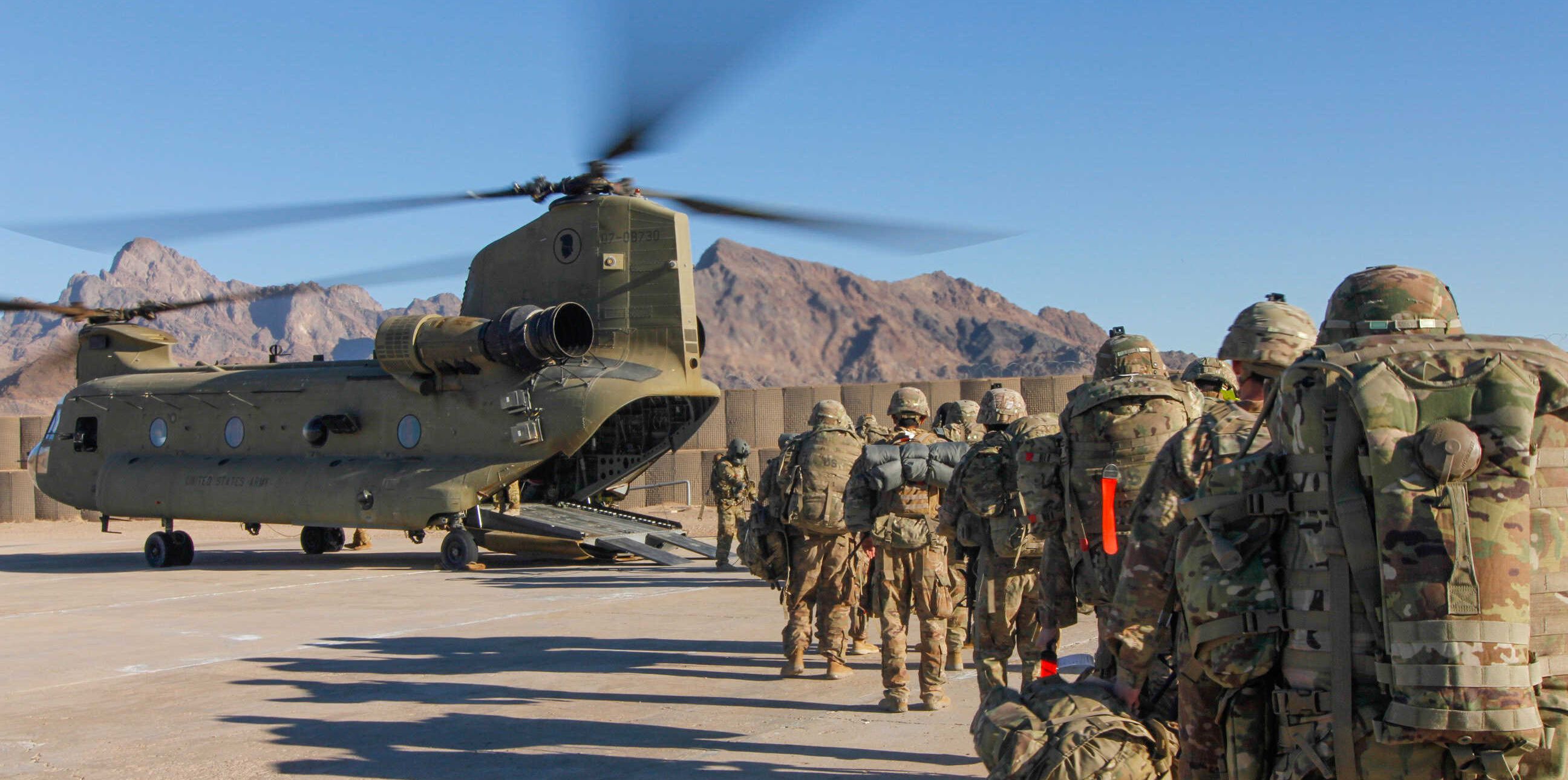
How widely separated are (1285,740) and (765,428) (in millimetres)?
18187

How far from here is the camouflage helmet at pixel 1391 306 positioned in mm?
2912

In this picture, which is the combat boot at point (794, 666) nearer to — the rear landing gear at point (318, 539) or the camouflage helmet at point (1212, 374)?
the camouflage helmet at point (1212, 374)

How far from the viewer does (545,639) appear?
9.46 meters

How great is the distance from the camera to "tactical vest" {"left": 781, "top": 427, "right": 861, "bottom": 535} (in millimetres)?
7551

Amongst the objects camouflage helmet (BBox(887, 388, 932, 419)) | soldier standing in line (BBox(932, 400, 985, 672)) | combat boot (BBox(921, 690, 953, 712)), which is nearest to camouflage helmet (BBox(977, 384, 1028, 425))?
soldier standing in line (BBox(932, 400, 985, 672))

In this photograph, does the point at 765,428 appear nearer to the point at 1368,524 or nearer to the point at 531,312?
the point at 531,312

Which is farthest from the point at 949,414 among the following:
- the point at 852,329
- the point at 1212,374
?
the point at 852,329

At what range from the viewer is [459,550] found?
46.9ft

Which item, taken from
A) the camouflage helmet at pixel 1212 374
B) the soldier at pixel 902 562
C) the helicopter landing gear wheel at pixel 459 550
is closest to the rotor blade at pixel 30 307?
the helicopter landing gear wheel at pixel 459 550

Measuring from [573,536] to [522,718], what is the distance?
23.9 ft

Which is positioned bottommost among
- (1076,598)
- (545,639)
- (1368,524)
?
(545,639)

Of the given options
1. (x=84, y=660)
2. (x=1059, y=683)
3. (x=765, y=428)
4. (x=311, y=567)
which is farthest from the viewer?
(x=765, y=428)

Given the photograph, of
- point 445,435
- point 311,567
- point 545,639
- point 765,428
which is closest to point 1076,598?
point 545,639

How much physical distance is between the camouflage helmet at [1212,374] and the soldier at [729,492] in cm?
795
